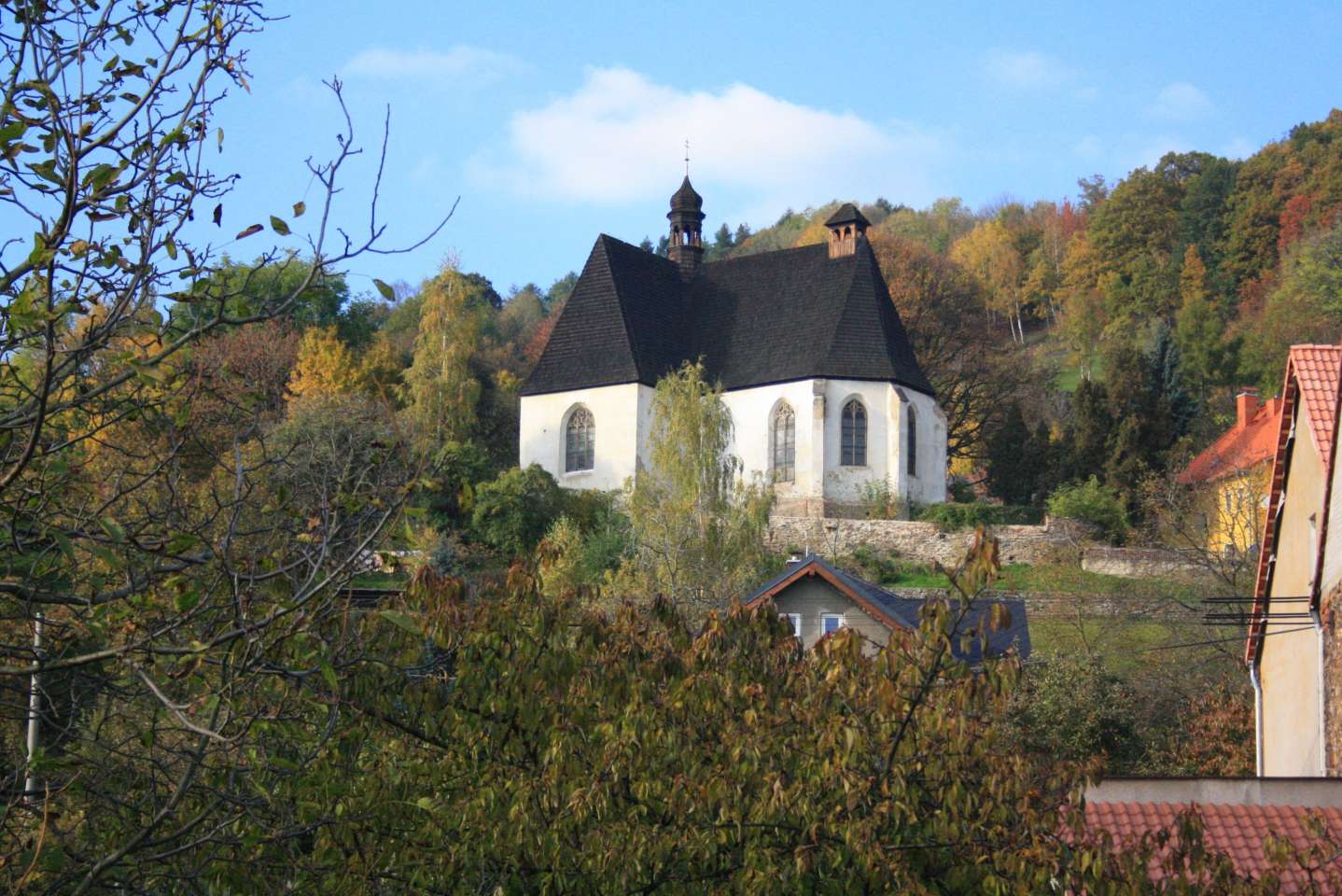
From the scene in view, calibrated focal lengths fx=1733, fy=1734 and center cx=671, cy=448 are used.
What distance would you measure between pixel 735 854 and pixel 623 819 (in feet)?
1.93

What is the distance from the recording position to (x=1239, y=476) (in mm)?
43344

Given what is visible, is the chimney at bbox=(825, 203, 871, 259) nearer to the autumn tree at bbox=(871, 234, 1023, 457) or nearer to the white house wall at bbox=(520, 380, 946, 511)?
the white house wall at bbox=(520, 380, 946, 511)

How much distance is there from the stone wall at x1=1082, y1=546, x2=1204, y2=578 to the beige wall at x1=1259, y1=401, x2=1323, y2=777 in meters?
19.0

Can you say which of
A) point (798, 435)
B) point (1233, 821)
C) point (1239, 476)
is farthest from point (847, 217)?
point (1233, 821)

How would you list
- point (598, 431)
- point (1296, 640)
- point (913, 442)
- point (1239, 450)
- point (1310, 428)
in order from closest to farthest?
point (1310, 428) < point (1296, 640) < point (1239, 450) < point (913, 442) < point (598, 431)

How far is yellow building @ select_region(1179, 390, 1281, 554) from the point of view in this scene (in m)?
39.2

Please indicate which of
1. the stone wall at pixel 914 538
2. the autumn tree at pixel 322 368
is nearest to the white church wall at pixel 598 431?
the stone wall at pixel 914 538

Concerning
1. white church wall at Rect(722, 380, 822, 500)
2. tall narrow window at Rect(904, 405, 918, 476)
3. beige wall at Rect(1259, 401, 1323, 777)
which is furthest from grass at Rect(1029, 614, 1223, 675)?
tall narrow window at Rect(904, 405, 918, 476)

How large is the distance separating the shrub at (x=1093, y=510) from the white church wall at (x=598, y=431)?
1192 cm

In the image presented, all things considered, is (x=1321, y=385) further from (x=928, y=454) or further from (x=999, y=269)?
(x=999, y=269)

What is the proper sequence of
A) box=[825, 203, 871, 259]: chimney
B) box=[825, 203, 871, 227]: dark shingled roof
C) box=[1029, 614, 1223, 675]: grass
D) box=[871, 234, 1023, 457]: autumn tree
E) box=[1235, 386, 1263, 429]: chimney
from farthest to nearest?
box=[871, 234, 1023, 457]: autumn tree
box=[1235, 386, 1263, 429]: chimney
box=[825, 203, 871, 227]: dark shingled roof
box=[825, 203, 871, 259]: chimney
box=[1029, 614, 1223, 675]: grass

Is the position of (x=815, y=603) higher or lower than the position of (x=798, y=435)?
lower

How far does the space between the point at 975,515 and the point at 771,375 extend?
7935 millimetres

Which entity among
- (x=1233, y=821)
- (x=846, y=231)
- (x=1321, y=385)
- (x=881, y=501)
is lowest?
(x=1233, y=821)
